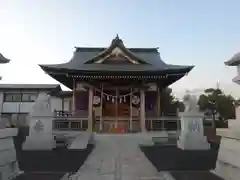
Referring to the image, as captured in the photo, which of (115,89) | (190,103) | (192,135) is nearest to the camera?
(192,135)

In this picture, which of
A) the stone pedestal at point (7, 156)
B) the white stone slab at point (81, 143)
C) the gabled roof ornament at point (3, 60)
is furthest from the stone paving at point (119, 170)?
the gabled roof ornament at point (3, 60)

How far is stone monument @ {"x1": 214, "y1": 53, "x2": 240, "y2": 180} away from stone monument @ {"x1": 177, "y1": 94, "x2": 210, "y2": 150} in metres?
5.37

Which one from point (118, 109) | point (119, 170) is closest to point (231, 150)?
point (119, 170)

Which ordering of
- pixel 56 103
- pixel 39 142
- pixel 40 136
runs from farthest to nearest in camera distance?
pixel 56 103 < pixel 40 136 < pixel 39 142

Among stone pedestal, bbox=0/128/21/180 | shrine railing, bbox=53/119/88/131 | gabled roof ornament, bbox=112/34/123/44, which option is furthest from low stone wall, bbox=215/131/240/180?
gabled roof ornament, bbox=112/34/123/44

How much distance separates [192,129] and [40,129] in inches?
281

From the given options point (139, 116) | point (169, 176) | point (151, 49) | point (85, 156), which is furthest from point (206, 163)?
point (151, 49)

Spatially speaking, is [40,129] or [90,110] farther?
[90,110]

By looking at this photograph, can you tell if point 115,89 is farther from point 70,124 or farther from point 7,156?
point 7,156

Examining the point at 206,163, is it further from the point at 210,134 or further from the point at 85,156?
the point at 210,134

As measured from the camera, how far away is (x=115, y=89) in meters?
20.7

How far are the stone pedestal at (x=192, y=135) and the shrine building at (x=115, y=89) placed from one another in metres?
6.65

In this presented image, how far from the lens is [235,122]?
5848 mm

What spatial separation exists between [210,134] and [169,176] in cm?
1298
